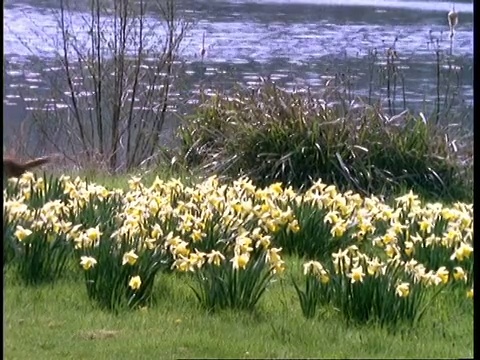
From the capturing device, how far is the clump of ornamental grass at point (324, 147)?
1743 mm

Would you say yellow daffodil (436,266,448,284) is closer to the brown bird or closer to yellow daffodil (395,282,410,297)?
yellow daffodil (395,282,410,297)

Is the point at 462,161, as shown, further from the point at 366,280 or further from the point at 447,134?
the point at 366,280

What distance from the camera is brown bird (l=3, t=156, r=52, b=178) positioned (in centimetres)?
160

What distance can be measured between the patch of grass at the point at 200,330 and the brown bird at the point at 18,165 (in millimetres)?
190

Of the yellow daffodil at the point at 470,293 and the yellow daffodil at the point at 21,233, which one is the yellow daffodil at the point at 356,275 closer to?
the yellow daffodil at the point at 470,293

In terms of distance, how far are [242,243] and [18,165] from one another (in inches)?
17.7

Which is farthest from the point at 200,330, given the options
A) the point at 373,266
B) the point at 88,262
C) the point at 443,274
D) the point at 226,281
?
the point at 443,274

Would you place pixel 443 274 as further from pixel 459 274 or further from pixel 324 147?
pixel 324 147

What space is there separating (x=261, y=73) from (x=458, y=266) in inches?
20.8

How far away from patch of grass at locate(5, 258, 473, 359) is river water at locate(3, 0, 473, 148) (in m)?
0.36

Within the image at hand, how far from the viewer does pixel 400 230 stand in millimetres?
1797

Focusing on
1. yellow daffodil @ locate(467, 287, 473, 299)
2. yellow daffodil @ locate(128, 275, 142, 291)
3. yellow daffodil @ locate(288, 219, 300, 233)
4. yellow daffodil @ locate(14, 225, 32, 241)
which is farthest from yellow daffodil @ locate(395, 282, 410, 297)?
yellow daffodil @ locate(14, 225, 32, 241)

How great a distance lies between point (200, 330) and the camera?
1.66m

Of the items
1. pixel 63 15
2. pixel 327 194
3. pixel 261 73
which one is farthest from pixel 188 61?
pixel 327 194
